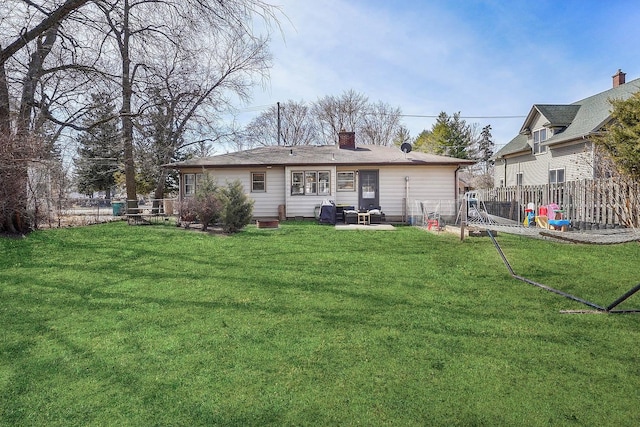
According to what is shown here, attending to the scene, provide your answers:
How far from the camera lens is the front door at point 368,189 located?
16.3 meters

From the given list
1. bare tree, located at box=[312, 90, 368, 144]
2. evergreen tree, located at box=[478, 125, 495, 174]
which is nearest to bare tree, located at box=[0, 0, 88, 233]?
bare tree, located at box=[312, 90, 368, 144]

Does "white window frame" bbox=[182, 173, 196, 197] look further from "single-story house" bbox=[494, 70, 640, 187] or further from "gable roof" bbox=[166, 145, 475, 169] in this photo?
"single-story house" bbox=[494, 70, 640, 187]

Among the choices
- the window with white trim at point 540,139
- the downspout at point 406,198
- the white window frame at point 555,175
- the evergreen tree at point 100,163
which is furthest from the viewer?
the window with white trim at point 540,139

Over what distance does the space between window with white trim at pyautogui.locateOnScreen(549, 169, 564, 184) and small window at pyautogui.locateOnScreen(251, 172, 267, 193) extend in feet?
47.0

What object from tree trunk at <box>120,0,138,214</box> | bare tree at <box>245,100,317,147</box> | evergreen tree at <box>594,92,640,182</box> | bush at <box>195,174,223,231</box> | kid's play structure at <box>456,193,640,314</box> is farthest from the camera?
bare tree at <box>245,100,317,147</box>

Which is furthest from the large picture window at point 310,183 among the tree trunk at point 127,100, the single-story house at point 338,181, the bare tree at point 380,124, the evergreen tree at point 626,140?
the bare tree at point 380,124

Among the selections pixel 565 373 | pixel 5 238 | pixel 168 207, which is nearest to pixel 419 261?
pixel 565 373

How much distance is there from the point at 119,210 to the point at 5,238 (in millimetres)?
12268

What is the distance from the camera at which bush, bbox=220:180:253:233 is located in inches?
448

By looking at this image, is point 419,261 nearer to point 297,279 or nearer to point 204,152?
point 297,279

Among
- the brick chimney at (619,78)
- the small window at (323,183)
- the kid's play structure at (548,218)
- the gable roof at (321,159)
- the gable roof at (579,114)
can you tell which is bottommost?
the kid's play structure at (548,218)

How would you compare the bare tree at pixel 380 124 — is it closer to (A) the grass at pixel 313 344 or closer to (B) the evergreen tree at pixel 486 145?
(B) the evergreen tree at pixel 486 145

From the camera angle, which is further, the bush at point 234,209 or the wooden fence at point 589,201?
the bush at point 234,209

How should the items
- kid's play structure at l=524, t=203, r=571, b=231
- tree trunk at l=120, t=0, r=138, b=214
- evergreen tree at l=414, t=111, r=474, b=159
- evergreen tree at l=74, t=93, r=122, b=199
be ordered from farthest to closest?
evergreen tree at l=414, t=111, r=474, b=159
evergreen tree at l=74, t=93, r=122, b=199
kid's play structure at l=524, t=203, r=571, b=231
tree trunk at l=120, t=0, r=138, b=214
